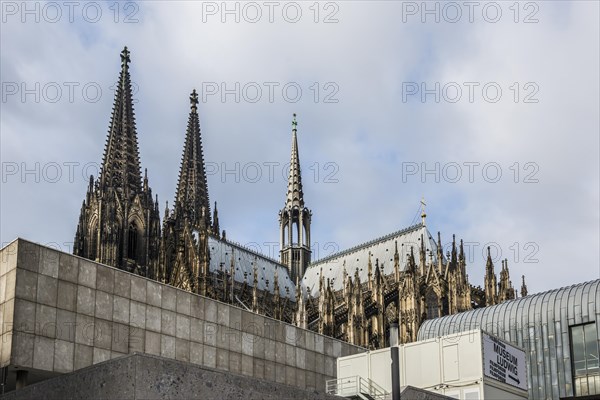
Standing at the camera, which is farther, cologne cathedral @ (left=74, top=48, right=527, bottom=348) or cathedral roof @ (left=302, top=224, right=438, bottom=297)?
cathedral roof @ (left=302, top=224, right=438, bottom=297)

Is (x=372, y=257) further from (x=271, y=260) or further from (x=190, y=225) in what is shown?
(x=190, y=225)

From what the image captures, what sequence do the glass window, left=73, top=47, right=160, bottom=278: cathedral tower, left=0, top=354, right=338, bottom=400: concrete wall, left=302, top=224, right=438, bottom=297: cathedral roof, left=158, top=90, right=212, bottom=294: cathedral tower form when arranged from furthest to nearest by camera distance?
left=73, top=47, right=160, bottom=278: cathedral tower → left=302, top=224, right=438, bottom=297: cathedral roof → left=158, top=90, right=212, bottom=294: cathedral tower → the glass window → left=0, top=354, right=338, bottom=400: concrete wall

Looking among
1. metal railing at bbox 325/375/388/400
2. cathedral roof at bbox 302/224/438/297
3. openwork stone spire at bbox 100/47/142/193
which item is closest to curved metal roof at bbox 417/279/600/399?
metal railing at bbox 325/375/388/400

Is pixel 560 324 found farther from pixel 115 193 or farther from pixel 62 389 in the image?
pixel 115 193

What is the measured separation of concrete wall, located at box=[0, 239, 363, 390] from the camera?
28.5 meters

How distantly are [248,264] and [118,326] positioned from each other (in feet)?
191

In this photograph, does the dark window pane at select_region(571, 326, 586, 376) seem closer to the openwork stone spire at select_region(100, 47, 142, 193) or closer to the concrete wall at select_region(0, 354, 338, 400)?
the concrete wall at select_region(0, 354, 338, 400)

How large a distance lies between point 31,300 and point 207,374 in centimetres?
878

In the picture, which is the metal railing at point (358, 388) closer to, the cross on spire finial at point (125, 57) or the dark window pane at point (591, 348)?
the dark window pane at point (591, 348)

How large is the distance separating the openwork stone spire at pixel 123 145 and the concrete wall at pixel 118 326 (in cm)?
5431

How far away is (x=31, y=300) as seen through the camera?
2870 centimetres

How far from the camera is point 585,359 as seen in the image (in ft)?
132

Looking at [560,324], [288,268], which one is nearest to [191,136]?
[288,268]

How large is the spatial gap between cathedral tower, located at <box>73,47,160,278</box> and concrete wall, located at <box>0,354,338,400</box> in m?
61.2
